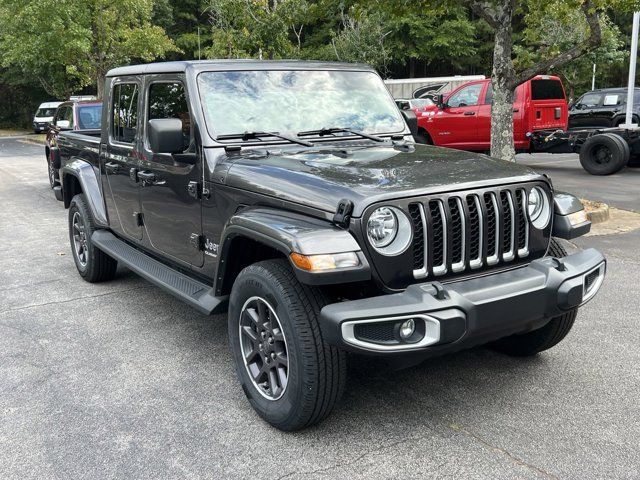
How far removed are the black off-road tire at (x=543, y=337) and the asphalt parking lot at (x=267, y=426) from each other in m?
0.07

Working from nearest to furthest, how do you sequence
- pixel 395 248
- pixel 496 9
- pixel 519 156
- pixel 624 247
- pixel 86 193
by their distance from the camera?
1. pixel 395 248
2. pixel 86 193
3. pixel 624 247
4. pixel 496 9
5. pixel 519 156

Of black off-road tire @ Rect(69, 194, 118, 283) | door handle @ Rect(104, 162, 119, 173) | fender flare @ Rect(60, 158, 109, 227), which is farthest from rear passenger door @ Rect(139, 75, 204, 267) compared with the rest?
black off-road tire @ Rect(69, 194, 118, 283)

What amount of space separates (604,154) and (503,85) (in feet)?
15.7

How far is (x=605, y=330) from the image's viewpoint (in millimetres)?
4637

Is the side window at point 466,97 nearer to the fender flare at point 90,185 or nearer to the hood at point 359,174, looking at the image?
the fender flare at point 90,185

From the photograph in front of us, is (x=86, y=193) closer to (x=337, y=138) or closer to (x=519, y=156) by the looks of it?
(x=337, y=138)

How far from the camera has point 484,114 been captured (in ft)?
46.6

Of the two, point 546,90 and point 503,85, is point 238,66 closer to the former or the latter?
point 503,85

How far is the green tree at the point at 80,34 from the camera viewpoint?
23.2m

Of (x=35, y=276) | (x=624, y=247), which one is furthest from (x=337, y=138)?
(x=624, y=247)

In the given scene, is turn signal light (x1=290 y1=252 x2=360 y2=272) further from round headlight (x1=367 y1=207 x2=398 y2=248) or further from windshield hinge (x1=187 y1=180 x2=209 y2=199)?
windshield hinge (x1=187 y1=180 x2=209 y2=199)

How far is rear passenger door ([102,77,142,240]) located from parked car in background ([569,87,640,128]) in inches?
563

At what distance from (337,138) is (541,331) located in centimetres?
179

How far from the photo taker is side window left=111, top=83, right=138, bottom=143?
4941 mm
